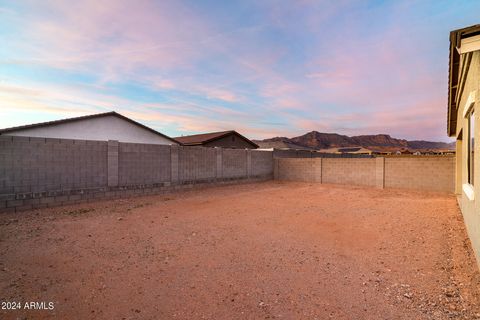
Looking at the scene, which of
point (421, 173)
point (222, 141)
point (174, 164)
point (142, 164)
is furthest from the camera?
point (222, 141)

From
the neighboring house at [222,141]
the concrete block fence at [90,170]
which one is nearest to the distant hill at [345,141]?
the neighboring house at [222,141]

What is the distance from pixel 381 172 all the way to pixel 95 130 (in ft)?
62.9

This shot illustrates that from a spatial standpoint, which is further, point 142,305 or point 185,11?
point 185,11

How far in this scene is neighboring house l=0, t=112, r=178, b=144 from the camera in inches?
557

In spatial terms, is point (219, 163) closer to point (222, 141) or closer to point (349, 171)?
point (349, 171)

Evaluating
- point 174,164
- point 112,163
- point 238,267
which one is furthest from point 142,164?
point 238,267

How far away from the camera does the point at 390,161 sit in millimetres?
14117

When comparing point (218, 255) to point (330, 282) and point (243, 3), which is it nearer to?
point (330, 282)

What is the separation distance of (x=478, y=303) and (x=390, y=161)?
13.1m

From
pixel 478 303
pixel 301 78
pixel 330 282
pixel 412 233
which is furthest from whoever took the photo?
pixel 301 78

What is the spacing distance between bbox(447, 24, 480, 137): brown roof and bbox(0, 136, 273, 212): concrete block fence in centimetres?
1117

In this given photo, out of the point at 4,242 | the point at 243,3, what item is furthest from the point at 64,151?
the point at 243,3

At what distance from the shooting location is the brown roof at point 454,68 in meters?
3.37

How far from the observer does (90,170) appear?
9.52m
